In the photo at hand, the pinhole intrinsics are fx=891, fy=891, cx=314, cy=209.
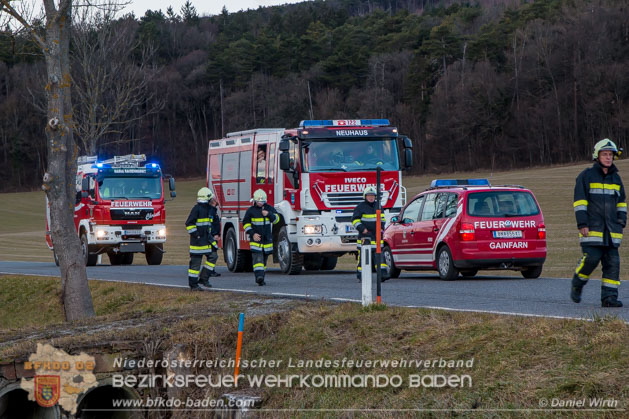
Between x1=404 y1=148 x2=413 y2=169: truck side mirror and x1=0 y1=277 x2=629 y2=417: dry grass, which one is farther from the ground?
x1=404 y1=148 x2=413 y2=169: truck side mirror

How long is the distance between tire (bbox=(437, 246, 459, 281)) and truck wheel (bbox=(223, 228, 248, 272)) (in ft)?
23.1

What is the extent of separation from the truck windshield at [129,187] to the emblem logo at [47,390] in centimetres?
1806

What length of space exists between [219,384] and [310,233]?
10362 millimetres

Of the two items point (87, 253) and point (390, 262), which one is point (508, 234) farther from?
point (87, 253)

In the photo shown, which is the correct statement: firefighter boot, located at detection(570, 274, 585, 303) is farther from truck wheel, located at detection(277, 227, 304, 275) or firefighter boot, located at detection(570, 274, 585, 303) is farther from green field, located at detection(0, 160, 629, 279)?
truck wheel, located at detection(277, 227, 304, 275)

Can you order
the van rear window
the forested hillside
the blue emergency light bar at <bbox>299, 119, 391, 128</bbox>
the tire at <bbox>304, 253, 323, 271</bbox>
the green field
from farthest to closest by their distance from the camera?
1. the forested hillside
2. the green field
3. the tire at <bbox>304, 253, 323, 271</bbox>
4. the blue emergency light bar at <bbox>299, 119, 391, 128</bbox>
5. the van rear window

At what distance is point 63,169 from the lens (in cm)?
1590

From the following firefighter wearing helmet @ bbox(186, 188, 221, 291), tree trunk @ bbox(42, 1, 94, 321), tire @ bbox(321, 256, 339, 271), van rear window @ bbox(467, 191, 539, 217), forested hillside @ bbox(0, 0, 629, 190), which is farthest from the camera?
forested hillside @ bbox(0, 0, 629, 190)

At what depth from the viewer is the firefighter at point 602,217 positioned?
35.7 ft

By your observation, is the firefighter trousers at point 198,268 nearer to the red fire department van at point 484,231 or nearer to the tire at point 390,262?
the tire at point 390,262

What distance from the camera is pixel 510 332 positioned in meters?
8.05

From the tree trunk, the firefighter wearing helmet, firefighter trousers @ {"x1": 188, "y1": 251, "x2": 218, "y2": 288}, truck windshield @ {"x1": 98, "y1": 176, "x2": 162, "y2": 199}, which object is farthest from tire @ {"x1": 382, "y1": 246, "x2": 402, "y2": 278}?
truck windshield @ {"x1": 98, "y1": 176, "x2": 162, "y2": 199}

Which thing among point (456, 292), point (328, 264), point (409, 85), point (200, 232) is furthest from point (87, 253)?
point (409, 85)

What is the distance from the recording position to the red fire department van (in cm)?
1650
